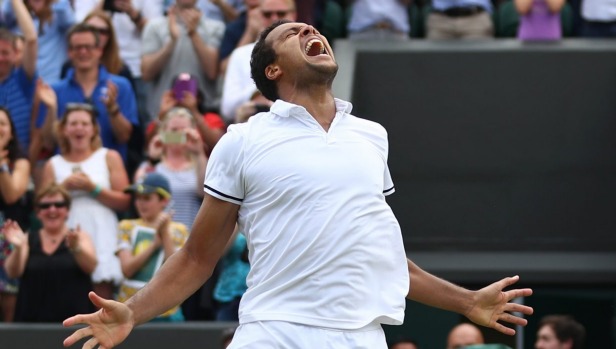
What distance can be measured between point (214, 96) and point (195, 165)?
4.85ft

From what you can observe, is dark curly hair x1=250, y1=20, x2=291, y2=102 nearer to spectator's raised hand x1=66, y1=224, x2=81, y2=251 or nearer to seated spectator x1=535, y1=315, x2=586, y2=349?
spectator's raised hand x1=66, y1=224, x2=81, y2=251

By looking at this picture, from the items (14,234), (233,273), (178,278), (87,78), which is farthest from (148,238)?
(178,278)

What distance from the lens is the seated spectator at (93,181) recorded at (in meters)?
8.86

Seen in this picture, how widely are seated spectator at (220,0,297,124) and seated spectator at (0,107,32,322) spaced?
1412mm

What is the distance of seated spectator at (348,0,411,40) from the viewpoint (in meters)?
10.5

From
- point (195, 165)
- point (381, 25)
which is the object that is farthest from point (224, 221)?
point (381, 25)

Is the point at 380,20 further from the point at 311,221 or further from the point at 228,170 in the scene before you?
the point at 311,221

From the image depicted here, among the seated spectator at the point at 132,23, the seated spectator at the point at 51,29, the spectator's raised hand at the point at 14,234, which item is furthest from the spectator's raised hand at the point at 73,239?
the seated spectator at the point at 132,23

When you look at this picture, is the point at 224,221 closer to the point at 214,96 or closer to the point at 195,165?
the point at 195,165

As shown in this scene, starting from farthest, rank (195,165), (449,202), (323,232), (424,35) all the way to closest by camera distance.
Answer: (424,35), (449,202), (195,165), (323,232)

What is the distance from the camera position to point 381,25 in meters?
10.5

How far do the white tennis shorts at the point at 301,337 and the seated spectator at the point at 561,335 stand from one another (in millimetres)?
4219

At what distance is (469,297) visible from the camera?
4848 millimetres

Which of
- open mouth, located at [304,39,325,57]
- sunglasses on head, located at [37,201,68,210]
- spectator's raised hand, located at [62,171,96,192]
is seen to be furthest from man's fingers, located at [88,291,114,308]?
spectator's raised hand, located at [62,171,96,192]
